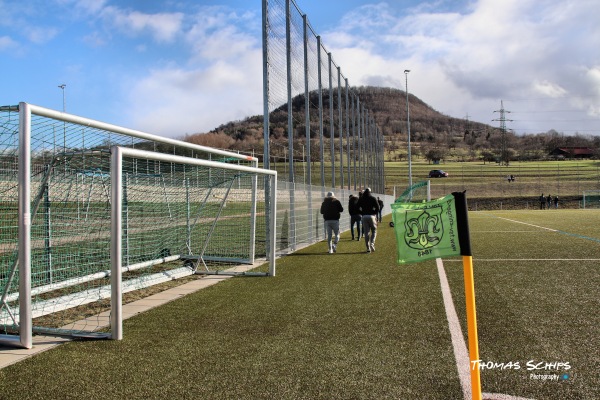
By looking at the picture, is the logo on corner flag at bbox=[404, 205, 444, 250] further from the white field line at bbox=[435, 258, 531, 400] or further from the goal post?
the goal post

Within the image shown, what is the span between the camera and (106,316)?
6.23m

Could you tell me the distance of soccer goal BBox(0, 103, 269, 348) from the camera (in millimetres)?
5184

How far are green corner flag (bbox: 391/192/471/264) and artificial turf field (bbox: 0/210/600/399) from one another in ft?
3.88

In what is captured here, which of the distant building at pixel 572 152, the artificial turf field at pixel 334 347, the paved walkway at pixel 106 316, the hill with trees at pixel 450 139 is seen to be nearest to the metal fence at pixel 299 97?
the paved walkway at pixel 106 316

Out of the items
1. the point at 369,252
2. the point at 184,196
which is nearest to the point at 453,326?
the point at 184,196

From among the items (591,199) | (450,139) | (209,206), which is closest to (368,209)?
(209,206)

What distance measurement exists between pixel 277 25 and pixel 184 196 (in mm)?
5616

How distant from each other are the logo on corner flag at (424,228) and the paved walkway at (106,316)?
3.67 m

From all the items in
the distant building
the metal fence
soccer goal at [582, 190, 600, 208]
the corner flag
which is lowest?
soccer goal at [582, 190, 600, 208]

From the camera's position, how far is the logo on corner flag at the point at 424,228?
2887 mm

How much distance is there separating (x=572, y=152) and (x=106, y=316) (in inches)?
4574

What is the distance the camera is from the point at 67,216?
24.0ft

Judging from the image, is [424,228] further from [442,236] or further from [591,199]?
[591,199]

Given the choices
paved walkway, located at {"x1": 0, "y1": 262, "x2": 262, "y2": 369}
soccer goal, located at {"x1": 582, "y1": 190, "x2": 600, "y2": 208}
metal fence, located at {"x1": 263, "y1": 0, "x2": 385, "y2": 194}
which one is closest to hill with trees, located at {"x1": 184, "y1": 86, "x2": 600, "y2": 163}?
soccer goal, located at {"x1": 582, "y1": 190, "x2": 600, "y2": 208}
